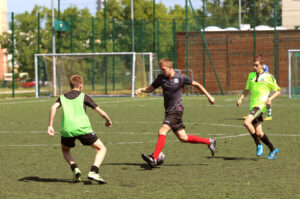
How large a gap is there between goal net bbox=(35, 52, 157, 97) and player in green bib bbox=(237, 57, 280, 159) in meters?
22.6

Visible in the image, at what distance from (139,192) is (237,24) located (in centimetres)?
2862

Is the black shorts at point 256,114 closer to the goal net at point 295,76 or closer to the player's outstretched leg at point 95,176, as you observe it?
the player's outstretched leg at point 95,176

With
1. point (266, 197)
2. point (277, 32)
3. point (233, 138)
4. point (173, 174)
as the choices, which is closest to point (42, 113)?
point (233, 138)

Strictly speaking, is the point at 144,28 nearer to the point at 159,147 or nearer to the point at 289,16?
the point at 289,16

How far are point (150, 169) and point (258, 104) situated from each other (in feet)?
7.95

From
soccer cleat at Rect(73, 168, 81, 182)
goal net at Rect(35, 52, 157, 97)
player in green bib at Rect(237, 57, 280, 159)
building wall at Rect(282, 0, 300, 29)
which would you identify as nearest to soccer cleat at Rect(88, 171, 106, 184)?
soccer cleat at Rect(73, 168, 81, 182)

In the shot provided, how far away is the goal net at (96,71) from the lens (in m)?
33.9

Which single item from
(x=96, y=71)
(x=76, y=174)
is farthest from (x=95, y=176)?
(x=96, y=71)

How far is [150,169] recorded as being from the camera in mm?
8883

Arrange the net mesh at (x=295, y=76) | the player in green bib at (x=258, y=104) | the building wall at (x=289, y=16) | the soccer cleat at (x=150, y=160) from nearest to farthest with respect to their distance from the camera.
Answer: the soccer cleat at (x=150, y=160), the player in green bib at (x=258, y=104), the net mesh at (x=295, y=76), the building wall at (x=289, y=16)

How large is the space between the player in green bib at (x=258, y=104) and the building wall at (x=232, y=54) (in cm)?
2359

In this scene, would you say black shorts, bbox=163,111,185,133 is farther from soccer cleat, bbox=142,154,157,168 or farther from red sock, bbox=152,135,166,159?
soccer cleat, bbox=142,154,157,168

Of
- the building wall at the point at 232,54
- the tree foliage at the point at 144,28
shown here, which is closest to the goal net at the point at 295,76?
the building wall at the point at 232,54

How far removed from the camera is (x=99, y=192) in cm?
706
